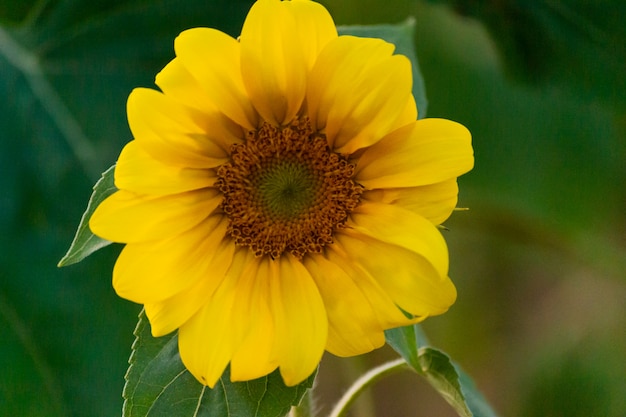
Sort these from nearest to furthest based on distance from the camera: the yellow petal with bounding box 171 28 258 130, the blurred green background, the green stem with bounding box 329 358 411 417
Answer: the yellow petal with bounding box 171 28 258 130 → the green stem with bounding box 329 358 411 417 → the blurred green background

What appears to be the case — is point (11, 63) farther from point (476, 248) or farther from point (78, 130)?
point (476, 248)

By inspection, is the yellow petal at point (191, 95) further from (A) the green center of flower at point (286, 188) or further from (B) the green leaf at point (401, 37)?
(B) the green leaf at point (401, 37)

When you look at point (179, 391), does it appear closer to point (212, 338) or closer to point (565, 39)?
point (212, 338)

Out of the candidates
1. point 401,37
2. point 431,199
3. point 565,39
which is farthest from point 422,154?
point 565,39

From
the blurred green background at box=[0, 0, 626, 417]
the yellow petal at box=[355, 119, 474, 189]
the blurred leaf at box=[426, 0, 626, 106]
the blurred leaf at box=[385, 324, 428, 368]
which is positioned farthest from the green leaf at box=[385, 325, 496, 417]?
the blurred leaf at box=[426, 0, 626, 106]

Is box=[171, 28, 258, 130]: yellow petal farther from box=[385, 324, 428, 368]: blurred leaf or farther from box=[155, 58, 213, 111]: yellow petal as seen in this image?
box=[385, 324, 428, 368]: blurred leaf

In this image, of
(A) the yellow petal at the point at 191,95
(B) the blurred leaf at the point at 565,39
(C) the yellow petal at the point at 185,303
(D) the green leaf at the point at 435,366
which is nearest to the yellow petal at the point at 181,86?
(A) the yellow petal at the point at 191,95

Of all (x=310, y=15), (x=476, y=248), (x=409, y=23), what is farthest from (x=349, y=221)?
(x=476, y=248)

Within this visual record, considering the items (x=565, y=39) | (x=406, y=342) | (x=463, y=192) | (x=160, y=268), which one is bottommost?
(x=463, y=192)
